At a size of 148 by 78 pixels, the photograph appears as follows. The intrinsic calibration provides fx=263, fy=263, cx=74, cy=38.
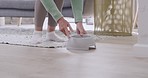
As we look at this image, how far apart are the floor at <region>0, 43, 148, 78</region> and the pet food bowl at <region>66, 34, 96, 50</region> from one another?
0.16 ft

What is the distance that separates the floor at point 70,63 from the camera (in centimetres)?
98

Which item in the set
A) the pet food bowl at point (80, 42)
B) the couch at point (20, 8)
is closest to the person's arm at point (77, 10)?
the pet food bowl at point (80, 42)

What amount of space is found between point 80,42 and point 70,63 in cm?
34

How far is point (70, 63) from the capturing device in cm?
117

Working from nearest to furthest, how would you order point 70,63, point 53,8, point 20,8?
point 70,63 → point 53,8 → point 20,8

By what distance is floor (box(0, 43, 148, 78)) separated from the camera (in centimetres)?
98

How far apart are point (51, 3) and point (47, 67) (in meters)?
0.36

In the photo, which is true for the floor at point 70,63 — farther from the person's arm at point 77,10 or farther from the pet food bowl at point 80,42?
the person's arm at point 77,10

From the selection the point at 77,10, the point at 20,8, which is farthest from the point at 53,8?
the point at 20,8

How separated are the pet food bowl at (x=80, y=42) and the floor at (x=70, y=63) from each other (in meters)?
0.05

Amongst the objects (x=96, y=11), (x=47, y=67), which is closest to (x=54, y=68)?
(x=47, y=67)

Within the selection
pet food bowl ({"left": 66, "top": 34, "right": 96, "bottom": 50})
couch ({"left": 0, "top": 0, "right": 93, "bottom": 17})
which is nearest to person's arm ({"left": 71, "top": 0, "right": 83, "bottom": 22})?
pet food bowl ({"left": 66, "top": 34, "right": 96, "bottom": 50})

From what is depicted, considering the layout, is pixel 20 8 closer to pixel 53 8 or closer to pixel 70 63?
pixel 53 8

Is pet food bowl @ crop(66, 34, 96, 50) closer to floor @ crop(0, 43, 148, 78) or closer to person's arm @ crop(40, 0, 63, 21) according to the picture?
floor @ crop(0, 43, 148, 78)
